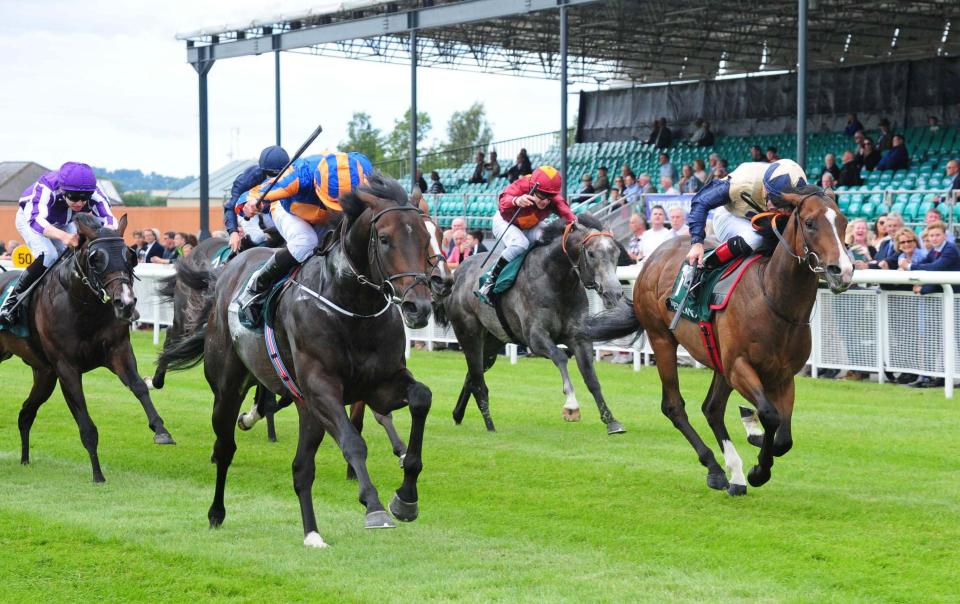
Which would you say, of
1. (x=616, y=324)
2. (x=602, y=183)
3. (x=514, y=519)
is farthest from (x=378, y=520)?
(x=602, y=183)

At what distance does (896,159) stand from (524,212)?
11958 millimetres

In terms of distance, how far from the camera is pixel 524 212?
989 cm

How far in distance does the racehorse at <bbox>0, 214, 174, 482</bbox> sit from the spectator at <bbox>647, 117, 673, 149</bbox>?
20.6 m

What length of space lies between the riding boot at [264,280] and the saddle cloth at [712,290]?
2.38 metres

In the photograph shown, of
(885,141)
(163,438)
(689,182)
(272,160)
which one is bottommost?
(163,438)

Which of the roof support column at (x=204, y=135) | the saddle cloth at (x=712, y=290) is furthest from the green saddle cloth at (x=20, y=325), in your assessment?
the roof support column at (x=204, y=135)

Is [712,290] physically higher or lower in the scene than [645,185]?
lower

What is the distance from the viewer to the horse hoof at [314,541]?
546 centimetres

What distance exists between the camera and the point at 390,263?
512cm

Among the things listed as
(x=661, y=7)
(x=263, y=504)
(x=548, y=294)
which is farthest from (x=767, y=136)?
(x=263, y=504)

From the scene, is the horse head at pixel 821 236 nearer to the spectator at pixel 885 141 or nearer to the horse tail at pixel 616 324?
the horse tail at pixel 616 324

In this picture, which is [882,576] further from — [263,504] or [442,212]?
[442,212]

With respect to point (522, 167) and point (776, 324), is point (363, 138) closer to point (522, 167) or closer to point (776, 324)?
point (522, 167)

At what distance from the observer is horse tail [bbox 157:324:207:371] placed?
6.98 metres
